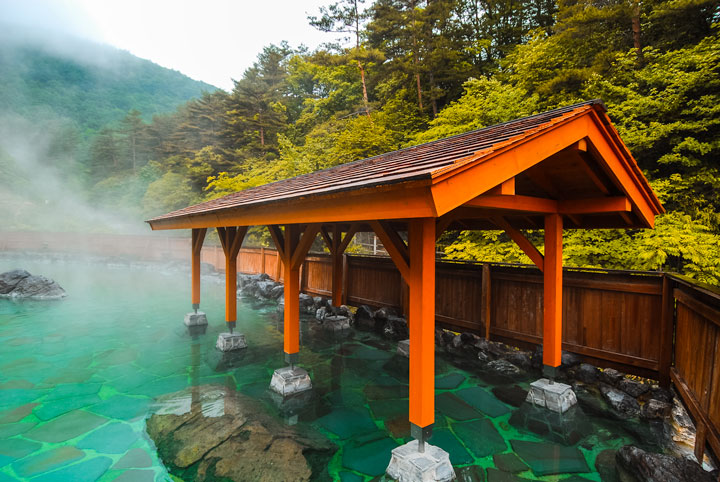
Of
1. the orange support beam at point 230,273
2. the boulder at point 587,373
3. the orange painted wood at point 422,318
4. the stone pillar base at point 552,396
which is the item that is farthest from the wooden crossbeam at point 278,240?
the boulder at point 587,373

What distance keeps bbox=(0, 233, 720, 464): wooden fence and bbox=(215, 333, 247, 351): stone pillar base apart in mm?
3558

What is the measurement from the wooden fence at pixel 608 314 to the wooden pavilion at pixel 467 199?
97 centimetres

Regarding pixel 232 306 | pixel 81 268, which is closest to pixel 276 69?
pixel 81 268

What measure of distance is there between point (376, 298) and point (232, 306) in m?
3.79

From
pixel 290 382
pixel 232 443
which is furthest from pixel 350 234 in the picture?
pixel 232 443

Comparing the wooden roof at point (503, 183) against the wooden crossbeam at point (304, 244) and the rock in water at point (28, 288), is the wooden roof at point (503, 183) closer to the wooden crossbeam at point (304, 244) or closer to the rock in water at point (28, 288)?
the wooden crossbeam at point (304, 244)

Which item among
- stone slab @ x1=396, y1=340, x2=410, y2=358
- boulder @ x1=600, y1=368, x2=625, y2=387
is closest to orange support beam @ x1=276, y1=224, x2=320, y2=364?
stone slab @ x1=396, y1=340, x2=410, y2=358

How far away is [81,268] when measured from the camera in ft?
71.0

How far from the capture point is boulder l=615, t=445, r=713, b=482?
2.72 meters

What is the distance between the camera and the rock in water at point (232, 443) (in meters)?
3.30

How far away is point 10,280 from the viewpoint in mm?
13156

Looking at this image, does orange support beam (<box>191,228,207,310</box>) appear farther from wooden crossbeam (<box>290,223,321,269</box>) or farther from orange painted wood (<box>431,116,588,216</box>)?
orange painted wood (<box>431,116,588,216</box>)

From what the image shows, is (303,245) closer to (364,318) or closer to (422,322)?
(422,322)

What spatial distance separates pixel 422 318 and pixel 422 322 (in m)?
0.04
